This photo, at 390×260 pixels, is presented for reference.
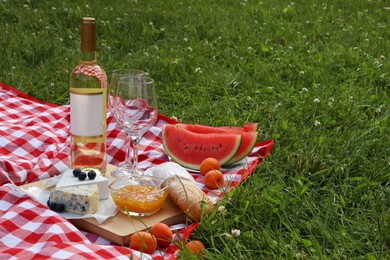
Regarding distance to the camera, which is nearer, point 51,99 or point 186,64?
point 51,99

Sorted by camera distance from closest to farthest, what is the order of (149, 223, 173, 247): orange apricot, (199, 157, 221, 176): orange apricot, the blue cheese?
1. (149, 223, 173, 247): orange apricot
2. the blue cheese
3. (199, 157, 221, 176): orange apricot

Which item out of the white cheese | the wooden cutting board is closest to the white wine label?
the white cheese

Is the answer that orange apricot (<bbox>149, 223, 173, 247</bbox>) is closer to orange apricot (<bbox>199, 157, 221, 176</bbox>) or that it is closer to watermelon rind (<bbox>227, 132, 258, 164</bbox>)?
orange apricot (<bbox>199, 157, 221, 176</bbox>)

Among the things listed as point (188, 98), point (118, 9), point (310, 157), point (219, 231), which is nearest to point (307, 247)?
point (219, 231)

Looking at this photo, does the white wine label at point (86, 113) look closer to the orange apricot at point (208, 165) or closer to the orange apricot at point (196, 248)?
the orange apricot at point (208, 165)

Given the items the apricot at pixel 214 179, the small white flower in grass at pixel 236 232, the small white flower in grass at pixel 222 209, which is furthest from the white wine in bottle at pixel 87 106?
the small white flower in grass at pixel 236 232

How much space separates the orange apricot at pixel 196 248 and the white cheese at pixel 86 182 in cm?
51

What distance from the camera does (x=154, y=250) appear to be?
9.03ft

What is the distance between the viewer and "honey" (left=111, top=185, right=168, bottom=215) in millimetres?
2916

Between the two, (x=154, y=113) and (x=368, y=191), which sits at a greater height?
(x=154, y=113)

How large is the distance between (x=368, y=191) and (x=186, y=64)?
2.51 m

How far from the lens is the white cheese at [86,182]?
2.96 m

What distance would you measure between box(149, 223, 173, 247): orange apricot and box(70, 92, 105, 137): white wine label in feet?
2.15

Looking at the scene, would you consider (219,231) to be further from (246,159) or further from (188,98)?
(188,98)
